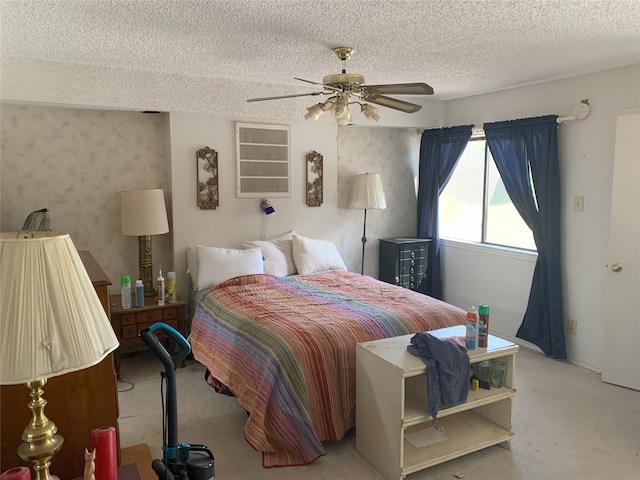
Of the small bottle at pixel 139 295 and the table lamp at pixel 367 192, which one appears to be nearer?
the small bottle at pixel 139 295

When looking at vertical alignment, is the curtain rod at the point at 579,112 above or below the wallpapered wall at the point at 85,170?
above

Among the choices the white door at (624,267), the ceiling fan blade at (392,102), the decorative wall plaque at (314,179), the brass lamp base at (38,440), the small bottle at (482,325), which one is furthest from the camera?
the decorative wall plaque at (314,179)

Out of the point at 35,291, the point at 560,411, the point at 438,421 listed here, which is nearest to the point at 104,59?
the point at 35,291

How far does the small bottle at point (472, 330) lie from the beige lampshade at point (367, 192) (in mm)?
2357

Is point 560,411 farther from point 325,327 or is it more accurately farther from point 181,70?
point 181,70

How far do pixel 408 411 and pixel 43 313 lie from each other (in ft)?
6.24

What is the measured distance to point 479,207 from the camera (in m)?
5.03

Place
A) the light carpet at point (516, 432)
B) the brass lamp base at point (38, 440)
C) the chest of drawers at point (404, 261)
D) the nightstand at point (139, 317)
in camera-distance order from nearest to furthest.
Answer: the brass lamp base at point (38, 440) < the light carpet at point (516, 432) < the nightstand at point (139, 317) < the chest of drawers at point (404, 261)

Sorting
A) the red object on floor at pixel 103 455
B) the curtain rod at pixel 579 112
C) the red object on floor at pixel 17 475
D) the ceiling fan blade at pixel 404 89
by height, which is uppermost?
the curtain rod at pixel 579 112

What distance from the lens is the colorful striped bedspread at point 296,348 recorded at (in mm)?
2646

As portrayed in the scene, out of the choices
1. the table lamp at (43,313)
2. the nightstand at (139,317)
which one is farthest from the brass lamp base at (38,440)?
the nightstand at (139,317)

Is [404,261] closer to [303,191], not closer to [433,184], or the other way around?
[433,184]

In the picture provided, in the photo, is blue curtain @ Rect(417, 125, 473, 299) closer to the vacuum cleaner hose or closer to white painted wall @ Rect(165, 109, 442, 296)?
white painted wall @ Rect(165, 109, 442, 296)

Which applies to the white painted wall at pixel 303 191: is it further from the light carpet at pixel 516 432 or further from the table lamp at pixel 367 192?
the light carpet at pixel 516 432
